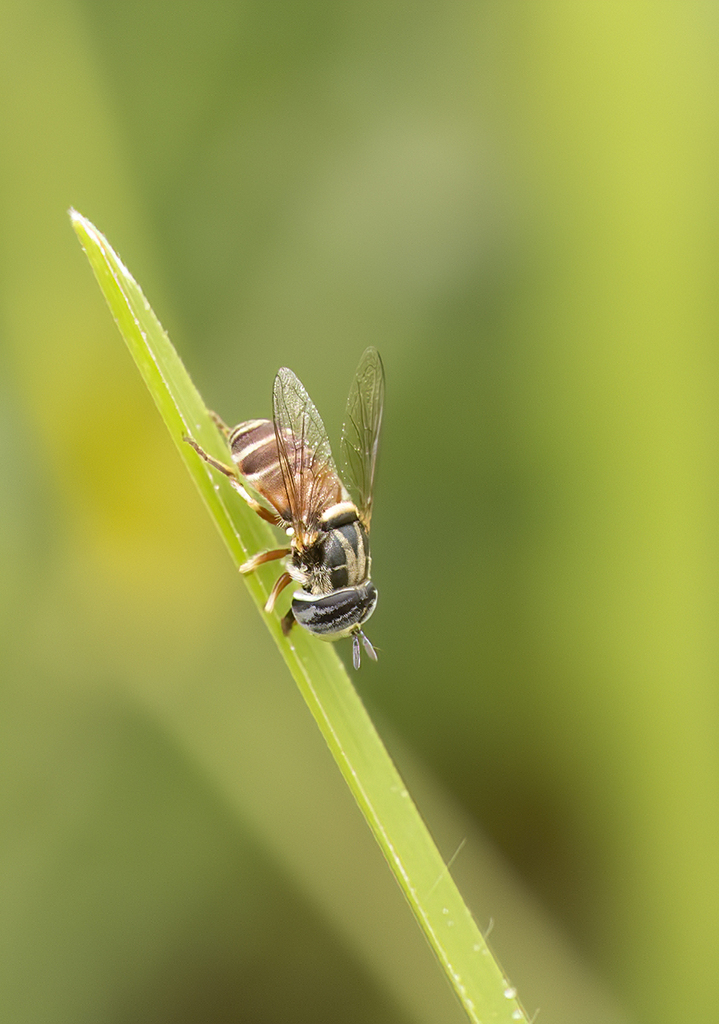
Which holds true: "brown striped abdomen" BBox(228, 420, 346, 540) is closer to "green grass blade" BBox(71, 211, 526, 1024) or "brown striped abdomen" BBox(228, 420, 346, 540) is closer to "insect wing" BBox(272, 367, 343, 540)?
"insect wing" BBox(272, 367, 343, 540)

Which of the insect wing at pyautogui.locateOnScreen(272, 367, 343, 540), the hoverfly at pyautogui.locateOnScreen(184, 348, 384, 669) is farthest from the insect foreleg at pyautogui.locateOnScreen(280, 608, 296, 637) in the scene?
the insect wing at pyautogui.locateOnScreen(272, 367, 343, 540)

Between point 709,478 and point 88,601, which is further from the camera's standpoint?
point 88,601

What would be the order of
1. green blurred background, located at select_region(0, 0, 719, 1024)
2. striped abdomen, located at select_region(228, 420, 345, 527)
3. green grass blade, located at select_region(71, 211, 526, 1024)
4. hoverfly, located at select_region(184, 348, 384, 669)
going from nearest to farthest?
green grass blade, located at select_region(71, 211, 526, 1024) < hoverfly, located at select_region(184, 348, 384, 669) < striped abdomen, located at select_region(228, 420, 345, 527) < green blurred background, located at select_region(0, 0, 719, 1024)

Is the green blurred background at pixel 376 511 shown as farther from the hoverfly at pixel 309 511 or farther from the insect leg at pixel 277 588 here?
the insect leg at pixel 277 588

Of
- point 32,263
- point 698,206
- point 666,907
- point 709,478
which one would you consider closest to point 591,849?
point 666,907

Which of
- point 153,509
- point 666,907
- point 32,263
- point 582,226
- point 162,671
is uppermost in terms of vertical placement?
point 32,263

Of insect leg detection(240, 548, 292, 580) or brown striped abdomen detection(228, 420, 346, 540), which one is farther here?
brown striped abdomen detection(228, 420, 346, 540)

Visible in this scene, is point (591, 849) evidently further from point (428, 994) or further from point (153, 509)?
point (153, 509)

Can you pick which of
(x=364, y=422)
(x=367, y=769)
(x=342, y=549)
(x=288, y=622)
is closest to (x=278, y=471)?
(x=342, y=549)
